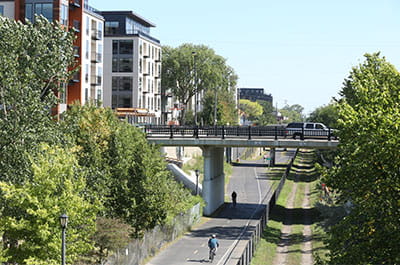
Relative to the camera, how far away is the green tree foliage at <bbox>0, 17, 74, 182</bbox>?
28.0 meters

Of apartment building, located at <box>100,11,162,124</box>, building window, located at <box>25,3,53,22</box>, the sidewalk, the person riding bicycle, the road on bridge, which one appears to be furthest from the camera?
apartment building, located at <box>100,11,162,124</box>

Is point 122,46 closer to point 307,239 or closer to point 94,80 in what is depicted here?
point 94,80

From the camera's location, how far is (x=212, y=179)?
60781 millimetres

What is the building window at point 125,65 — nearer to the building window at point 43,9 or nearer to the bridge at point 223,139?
the building window at point 43,9

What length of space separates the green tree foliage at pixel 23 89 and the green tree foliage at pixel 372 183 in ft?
42.3

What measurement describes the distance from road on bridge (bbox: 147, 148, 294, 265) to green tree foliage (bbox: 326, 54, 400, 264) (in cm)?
1803

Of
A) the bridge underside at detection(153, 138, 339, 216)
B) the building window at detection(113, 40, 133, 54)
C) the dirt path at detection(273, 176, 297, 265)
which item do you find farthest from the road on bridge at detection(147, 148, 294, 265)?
the building window at detection(113, 40, 133, 54)

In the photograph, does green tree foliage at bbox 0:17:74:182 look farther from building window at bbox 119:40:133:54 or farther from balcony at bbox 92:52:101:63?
building window at bbox 119:40:133:54

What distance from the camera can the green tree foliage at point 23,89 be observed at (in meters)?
28.0

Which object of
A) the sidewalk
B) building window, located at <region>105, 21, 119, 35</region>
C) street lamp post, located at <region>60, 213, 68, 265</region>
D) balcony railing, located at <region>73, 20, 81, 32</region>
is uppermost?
building window, located at <region>105, 21, 119, 35</region>

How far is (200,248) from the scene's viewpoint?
43.8 meters

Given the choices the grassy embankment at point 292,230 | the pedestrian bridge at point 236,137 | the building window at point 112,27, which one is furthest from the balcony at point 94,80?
the grassy embankment at point 292,230

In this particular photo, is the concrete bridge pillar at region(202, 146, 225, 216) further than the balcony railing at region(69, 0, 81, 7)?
No

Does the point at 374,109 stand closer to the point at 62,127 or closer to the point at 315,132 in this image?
the point at 62,127
